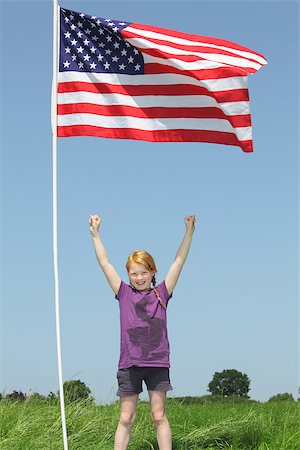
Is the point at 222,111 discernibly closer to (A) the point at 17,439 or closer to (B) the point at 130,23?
(B) the point at 130,23

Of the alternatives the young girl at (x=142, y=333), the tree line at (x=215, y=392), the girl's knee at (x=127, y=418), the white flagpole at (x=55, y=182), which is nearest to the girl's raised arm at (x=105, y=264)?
the young girl at (x=142, y=333)

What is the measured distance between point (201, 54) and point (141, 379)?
11.1 ft

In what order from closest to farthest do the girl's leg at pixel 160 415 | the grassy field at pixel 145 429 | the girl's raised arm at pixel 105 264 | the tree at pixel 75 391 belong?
the girl's leg at pixel 160 415 < the girl's raised arm at pixel 105 264 < the grassy field at pixel 145 429 < the tree at pixel 75 391

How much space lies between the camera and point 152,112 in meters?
7.87

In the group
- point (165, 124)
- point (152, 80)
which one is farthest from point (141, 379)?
point (152, 80)

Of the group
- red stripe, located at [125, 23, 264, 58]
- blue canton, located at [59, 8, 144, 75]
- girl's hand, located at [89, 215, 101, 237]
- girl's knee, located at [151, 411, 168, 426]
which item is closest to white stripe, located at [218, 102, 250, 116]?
red stripe, located at [125, 23, 264, 58]

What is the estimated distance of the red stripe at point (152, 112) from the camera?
7734 mm

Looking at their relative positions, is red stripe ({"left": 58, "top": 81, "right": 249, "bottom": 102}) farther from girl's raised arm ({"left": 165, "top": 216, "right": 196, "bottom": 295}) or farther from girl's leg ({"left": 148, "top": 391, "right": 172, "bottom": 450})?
girl's leg ({"left": 148, "top": 391, "right": 172, "bottom": 450})

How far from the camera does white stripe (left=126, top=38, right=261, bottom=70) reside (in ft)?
25.7

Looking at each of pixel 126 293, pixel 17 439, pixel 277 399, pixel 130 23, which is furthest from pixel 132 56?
pixel 277 399

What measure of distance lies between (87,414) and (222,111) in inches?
161

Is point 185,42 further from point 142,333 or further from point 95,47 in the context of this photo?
point 142,333

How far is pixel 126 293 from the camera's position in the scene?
6945mm

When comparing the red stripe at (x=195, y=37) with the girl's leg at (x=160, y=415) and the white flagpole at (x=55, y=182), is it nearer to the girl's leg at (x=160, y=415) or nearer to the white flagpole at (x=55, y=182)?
the white flagpole at (x=55, y=182)
